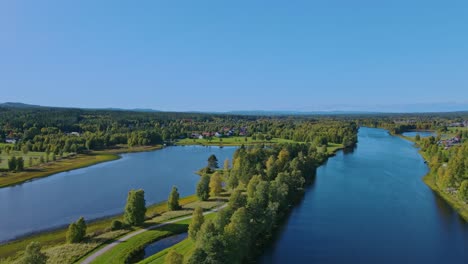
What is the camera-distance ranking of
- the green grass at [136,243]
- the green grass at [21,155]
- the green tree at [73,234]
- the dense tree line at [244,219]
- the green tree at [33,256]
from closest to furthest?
the green tree at [33,256]
the dense tree line at [244,219]
the green grass at [136,243]
the green tree at [73,234]
the green grass at [21,155]

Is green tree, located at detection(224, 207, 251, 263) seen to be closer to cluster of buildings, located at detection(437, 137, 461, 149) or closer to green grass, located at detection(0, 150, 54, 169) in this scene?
green grass, located at detection(0, 150, 54, 169)

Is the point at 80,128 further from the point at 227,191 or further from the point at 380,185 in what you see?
the point at 380,185

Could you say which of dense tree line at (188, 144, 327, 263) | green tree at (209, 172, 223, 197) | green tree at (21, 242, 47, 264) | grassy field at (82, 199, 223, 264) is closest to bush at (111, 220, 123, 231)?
grassy field at (82, 199, 223, 264)

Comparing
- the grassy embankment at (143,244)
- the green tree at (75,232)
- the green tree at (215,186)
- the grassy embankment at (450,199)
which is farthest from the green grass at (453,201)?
the green tree at (75,232)

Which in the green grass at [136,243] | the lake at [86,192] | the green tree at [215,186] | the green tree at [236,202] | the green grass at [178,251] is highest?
the green tree at [236,202]

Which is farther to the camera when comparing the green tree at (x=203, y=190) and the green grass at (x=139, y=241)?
the green tree at (x=203, y=190)

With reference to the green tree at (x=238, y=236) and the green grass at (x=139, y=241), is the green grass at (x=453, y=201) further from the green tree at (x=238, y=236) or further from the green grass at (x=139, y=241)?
the green grass at (x=139, y=241)

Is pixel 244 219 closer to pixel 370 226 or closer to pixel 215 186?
pixel 370 226

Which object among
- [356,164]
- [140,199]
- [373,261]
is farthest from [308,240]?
[356,164]
